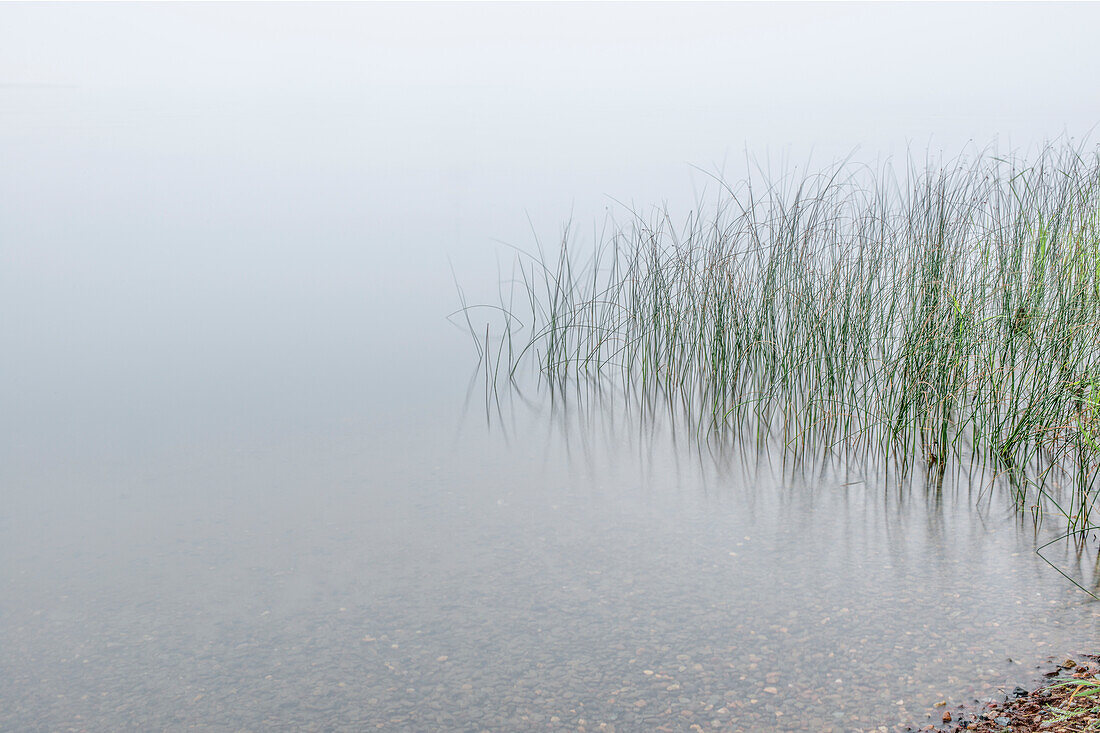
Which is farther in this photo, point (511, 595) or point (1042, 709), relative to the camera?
point (511, 595)

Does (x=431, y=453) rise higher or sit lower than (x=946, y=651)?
higher

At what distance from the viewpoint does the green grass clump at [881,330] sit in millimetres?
2945

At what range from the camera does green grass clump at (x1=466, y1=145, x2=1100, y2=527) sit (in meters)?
2.95

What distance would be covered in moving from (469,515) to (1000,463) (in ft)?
5.49

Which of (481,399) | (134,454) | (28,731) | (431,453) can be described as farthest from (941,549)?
(134,454)

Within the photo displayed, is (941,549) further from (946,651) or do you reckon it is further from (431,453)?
(431,453)

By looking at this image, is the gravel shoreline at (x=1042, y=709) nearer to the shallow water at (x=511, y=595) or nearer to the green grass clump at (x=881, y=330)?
the shallow water at (x=511, y=595)

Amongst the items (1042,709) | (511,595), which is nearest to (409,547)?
(511,595)

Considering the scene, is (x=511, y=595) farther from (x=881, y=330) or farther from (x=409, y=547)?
(x=881, y=330)

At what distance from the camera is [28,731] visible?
6.34 ft

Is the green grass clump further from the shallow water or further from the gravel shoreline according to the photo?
the gravel shoreline

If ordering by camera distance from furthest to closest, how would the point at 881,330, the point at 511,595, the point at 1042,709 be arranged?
the point at 881,330, the point at 511,595, the point at 1042,709

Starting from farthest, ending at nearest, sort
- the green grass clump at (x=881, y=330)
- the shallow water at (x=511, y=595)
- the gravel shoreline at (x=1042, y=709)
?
1. the green grass clump at (x=881, y=330)
2. the shallow water at (x=511, y=595)
3. the gravel shoreline at (x=1042, y=709)

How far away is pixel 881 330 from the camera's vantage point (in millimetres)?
3684
